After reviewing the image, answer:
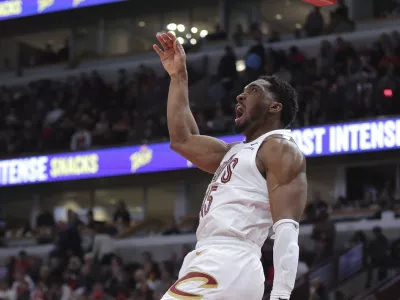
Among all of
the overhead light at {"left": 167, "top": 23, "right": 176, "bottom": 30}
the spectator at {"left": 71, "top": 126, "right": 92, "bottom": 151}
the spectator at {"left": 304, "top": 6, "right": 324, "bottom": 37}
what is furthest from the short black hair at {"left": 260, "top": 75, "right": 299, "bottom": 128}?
the overhead light at {"left": 167, "top": 23, "right": 176, "bottom": 30}

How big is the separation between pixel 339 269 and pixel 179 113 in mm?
9329

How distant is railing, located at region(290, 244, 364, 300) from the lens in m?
13.7

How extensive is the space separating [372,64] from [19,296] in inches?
328

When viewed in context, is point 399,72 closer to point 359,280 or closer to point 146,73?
point 359,280

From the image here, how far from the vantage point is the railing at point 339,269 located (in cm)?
1374

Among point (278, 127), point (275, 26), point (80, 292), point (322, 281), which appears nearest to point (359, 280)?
point (322, 281)

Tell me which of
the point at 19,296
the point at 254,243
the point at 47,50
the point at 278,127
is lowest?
the point at 19,296

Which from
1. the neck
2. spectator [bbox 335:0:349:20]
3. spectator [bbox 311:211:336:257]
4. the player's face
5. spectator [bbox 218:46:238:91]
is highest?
spectator [bbox 335:0:349:20]

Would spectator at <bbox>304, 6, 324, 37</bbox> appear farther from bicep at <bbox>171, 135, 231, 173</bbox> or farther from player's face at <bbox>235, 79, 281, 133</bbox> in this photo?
player's face at <bbox>235, 79, 281, 133</bbox>

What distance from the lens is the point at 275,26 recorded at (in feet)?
81.7

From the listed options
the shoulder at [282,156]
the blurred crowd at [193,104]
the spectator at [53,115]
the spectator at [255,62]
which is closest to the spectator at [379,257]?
the blurred crowd at [193,104]

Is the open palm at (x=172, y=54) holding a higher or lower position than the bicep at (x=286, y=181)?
higher

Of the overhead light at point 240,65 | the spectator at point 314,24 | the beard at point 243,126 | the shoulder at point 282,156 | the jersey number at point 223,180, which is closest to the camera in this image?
the shoulder at point 282,156

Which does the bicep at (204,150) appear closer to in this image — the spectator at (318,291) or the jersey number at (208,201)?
the jersey number at (208,201)
